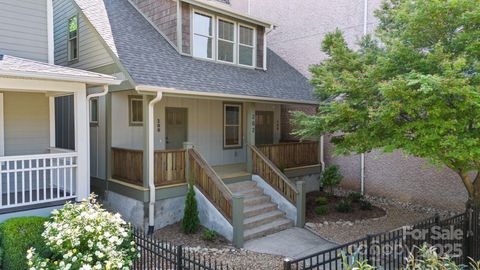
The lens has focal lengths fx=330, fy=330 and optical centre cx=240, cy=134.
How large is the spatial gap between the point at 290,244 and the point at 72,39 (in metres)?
9.13

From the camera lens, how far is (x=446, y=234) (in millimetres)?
6242

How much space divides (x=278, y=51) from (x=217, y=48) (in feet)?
17.9

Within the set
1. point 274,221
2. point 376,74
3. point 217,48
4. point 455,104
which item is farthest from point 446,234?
point 217,48

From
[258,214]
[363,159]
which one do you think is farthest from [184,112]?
[363,159]

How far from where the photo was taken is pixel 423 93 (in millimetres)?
5492

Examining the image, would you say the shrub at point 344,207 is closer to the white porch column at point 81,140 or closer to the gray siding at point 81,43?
the white porch column at point 81,140

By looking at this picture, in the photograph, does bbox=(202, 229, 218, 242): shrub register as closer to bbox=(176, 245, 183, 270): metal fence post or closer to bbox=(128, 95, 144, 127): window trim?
bbox=(176, 245, 183, 270): metal fence post

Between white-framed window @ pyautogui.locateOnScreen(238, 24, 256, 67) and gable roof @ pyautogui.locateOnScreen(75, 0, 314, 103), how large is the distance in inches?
15.8

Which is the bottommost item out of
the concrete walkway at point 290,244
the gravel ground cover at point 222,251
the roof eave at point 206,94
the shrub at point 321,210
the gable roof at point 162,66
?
the concrete walkway at point 290,244

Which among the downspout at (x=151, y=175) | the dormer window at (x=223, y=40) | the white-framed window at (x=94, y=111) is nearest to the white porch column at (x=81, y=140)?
the downspout at (x=151, y=175)

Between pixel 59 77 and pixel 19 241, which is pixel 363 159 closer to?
pixel 59 77

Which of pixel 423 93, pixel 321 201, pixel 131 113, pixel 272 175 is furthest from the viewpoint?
pixel 321 201

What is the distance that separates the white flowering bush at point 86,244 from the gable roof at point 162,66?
11.2 ft

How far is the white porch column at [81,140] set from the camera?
7.27 metres
